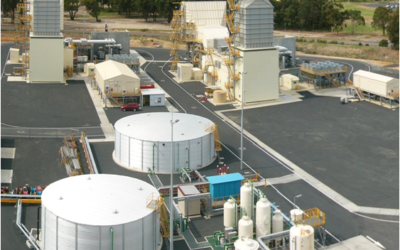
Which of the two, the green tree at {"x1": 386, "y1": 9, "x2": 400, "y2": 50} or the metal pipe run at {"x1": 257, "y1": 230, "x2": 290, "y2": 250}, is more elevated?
the green tree at {"x1": 386, "y1": 9, "x2": 400, "y2": 50}

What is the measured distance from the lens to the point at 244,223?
4816 cm

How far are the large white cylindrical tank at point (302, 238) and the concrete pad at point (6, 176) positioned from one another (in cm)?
3320

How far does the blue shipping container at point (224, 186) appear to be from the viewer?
5834 cm

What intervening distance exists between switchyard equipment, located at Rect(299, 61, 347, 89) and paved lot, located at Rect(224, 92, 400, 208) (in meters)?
5.53

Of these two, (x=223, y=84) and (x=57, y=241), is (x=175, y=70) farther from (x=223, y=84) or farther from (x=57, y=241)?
(x=57, y=241)

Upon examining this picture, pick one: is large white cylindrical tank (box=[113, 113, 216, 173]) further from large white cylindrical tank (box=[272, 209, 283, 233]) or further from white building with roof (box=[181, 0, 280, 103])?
white building with roof (box=[181, 0, 280, 103])

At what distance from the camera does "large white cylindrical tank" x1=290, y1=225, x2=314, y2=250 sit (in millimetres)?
45438

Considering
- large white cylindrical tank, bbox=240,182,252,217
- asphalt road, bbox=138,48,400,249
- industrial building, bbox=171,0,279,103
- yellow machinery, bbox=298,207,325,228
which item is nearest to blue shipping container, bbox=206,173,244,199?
asphalt road, bbox=138,48,400,249

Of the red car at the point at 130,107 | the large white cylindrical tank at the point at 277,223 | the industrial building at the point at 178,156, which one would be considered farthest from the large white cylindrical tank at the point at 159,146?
the red car at the point at 130,107

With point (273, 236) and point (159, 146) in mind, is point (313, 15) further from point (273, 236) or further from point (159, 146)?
point (273, 236)

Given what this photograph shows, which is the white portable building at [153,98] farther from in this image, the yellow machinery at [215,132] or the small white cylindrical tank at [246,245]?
the small white cylindrical tank at [246,245]

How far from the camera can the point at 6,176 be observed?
65312 millimetres

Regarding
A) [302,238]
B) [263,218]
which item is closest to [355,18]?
[263,218]

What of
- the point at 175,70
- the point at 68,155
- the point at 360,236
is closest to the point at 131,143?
the point at 68,155
